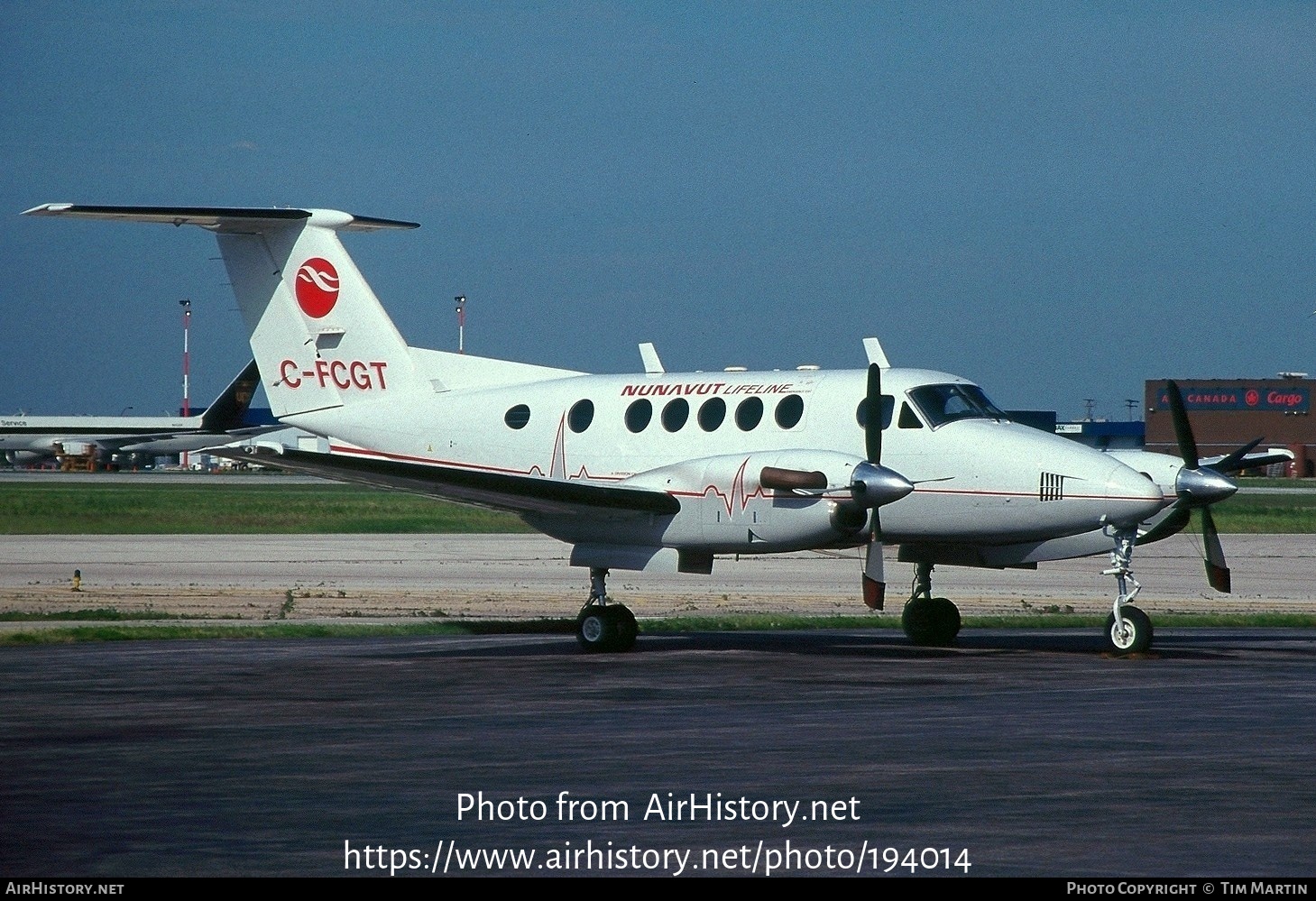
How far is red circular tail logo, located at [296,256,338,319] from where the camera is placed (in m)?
23.8

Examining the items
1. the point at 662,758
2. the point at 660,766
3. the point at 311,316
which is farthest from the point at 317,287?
the point at 660,766

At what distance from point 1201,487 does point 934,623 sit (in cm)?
414

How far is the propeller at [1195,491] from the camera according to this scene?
63.4 feet

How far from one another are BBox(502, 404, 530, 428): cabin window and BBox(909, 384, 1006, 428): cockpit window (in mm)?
5619

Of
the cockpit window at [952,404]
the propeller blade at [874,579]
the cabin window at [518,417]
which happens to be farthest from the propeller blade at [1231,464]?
the cabin window at [518,417]

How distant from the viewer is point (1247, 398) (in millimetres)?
128500

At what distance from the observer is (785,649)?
69.7 ft

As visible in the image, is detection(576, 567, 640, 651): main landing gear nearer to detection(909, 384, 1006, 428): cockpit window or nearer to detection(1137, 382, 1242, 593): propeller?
detection(909, 384, 1006, 428): cockpit window

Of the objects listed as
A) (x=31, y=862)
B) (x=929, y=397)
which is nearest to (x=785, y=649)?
(x=929, y=397)

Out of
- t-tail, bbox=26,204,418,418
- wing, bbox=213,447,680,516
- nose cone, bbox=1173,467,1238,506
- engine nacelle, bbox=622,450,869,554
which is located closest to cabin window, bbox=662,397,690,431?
engine nacelle, bbox=622,450,869,554

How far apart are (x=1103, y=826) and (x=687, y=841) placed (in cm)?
233

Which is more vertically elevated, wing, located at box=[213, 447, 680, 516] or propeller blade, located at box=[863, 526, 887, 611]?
wing, located at box=[213, 447, 680, 516]

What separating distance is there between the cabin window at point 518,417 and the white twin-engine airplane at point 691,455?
40 millimetres

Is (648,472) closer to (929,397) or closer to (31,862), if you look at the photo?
(929,397)
